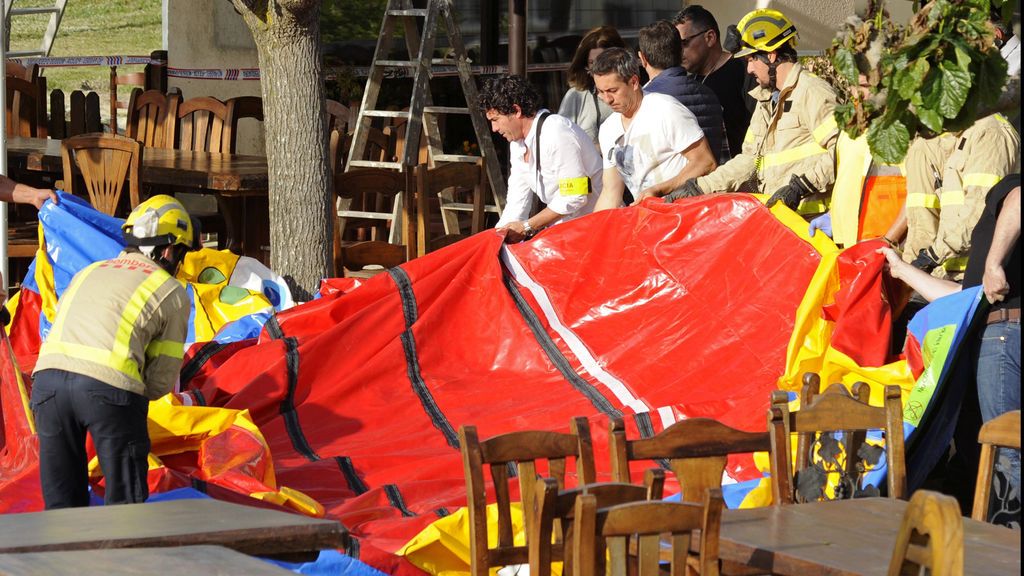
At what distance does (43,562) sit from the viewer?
2395mm

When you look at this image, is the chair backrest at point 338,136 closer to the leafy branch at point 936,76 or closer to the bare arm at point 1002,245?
the bare arm at point 1002,245

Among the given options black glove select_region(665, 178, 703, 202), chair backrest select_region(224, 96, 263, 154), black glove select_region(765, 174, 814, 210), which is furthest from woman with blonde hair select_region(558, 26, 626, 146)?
chair backrest select_region(224, 96, 263, 154)

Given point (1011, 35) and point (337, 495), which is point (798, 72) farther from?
point (337, 495)

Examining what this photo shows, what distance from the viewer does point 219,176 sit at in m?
7.35

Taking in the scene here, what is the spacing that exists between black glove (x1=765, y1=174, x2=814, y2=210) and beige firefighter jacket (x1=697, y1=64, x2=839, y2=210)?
0.03 meters

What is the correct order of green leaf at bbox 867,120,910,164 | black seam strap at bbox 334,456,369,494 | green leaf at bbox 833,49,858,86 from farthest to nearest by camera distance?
black seam strap at bbox 334,456,369,494 → green leaf at bbox 833,49,858,86 → green leaf at bbox 867,120,910,164

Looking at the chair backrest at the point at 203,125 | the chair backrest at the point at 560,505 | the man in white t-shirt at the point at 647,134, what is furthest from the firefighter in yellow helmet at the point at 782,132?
the chair backrest at the point at 203,125

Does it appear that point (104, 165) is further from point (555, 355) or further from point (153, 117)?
point (153, 117)

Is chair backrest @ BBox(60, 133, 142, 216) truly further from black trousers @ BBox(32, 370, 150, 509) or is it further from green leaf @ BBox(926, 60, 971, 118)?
green leaf @ BBox(926, 60, 971, 118)

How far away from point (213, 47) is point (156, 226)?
806 cm

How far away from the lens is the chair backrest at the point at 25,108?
10.5m

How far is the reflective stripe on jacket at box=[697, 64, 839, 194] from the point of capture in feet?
16.9

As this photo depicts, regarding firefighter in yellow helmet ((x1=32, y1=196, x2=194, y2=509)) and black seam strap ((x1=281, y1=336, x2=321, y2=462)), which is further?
black seam strap ((x1=281, y1=336, x2=321, y2=462))

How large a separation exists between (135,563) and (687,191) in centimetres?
361
